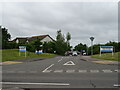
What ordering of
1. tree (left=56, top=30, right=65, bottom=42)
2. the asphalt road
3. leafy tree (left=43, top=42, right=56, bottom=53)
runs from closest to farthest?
the asphalt road < leafy tree (left=43, top=42, right=56, bottom=53) < tree (left=56, top=30, right=65, bottom=42)

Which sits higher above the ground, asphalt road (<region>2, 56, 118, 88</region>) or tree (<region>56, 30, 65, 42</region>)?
tree (<region>56, 30, 65, 42</region>)

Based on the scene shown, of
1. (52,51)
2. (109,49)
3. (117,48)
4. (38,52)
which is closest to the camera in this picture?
(109,49)

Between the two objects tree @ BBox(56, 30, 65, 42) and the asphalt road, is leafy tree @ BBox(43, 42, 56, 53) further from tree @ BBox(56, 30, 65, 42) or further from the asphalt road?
the asphalt road

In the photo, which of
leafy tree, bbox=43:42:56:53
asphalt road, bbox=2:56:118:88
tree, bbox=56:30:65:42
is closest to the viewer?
asphalt road, bbox=2:56:118:88

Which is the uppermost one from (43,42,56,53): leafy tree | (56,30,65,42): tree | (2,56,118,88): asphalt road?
(56,30,65,42): tree

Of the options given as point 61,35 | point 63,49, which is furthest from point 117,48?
point 61,35

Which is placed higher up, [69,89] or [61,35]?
[61,35]

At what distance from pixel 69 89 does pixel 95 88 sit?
1.05 meters

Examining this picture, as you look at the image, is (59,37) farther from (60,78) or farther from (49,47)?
(60,78)

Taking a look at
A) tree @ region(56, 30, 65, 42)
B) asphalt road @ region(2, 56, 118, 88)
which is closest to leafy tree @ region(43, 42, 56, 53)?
tree @ region(56, 30, 65, 42)

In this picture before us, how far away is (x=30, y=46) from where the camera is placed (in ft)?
197

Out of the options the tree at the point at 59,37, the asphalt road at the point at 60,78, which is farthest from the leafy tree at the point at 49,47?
the asphalt road at the point at 60,78

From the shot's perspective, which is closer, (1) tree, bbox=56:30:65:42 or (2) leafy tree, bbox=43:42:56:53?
(2) leafy tree, bbox=43:42:56:53

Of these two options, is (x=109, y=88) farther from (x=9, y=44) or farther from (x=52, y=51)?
(x=52, y=51)
